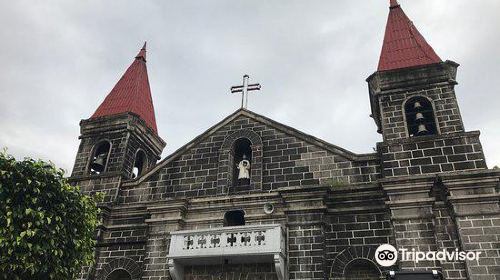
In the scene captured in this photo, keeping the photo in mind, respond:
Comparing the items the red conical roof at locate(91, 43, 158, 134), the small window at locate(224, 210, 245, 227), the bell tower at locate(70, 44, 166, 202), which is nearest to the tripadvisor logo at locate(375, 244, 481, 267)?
the small window at locate(224, 210, 245, 227)

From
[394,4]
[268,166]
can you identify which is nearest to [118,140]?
[268,166]

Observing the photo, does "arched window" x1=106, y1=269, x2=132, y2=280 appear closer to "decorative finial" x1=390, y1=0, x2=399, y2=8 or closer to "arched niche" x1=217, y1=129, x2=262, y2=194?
"arched niche" x1=217, y1=129, x2=262, y2=194

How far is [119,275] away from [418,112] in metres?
10.6

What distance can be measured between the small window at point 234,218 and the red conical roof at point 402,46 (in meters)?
6.58

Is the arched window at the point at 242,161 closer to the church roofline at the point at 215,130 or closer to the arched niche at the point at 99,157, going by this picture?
the church roofline at the point at 215,130

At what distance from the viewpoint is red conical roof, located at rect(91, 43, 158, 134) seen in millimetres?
17391

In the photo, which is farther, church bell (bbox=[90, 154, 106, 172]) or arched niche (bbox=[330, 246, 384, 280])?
church bell (bbox=[90, 154, 106, 172])

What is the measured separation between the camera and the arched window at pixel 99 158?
16297mm

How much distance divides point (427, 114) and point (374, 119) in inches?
121

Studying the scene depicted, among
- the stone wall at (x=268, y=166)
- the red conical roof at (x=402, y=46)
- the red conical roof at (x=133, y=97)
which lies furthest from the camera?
the red conical roof at (x=133, y=97)

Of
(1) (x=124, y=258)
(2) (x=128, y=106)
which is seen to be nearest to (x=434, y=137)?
(1) (x=124, y=258)

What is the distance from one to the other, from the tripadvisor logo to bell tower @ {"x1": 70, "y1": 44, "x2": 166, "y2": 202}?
908 cm

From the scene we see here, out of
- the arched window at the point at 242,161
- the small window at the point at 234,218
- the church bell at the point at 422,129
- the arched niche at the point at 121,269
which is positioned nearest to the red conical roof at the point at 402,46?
the church bell at the point at 422,129

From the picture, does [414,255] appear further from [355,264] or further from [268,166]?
[268,166]
